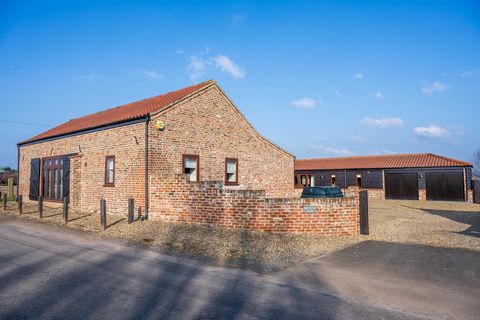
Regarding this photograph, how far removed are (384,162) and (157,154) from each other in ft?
87.7

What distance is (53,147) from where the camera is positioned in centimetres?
1955

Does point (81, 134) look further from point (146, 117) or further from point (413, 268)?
point (413, 268)

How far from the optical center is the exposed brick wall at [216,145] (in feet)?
47.1

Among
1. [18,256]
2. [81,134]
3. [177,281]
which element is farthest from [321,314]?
[81,134]

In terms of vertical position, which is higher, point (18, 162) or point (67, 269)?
point (18, 162)

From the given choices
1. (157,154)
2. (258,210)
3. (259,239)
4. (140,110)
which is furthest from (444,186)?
(140,110)

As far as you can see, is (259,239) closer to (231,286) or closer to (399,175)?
(231,286)

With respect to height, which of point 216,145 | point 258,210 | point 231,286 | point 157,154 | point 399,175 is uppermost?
point 216,145

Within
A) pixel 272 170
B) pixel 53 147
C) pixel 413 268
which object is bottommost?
pixel 413 268

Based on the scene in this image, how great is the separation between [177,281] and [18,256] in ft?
15.0

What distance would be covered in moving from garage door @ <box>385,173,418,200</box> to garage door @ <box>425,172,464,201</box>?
114cm

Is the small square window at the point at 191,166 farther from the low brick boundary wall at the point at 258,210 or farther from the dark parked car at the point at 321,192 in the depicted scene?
the dark parked car at the point at 321,192

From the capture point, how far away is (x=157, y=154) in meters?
13.9

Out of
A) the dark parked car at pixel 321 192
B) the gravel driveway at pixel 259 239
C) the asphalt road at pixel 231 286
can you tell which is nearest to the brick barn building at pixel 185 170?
the gravel driveway at pixel 259 239
